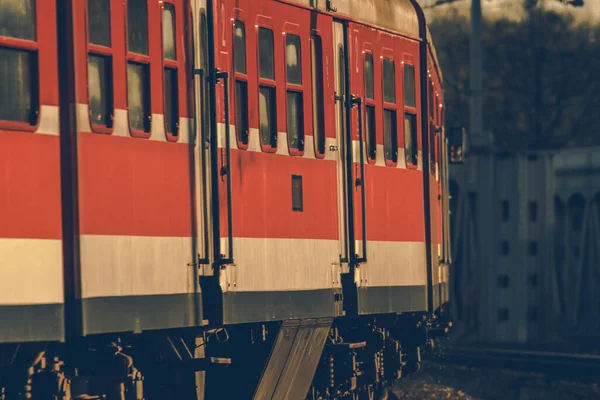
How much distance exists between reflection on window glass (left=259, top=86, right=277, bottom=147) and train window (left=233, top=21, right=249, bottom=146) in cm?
27

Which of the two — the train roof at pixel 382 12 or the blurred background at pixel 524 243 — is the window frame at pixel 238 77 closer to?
the train roof at pixel 382 12

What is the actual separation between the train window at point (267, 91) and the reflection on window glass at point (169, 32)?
53.9 inches

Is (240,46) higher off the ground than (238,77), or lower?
higher

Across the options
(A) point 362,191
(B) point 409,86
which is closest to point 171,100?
(A) point 362,191

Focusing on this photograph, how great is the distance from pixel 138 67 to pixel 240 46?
1.53 meters

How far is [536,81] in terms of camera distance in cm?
5616

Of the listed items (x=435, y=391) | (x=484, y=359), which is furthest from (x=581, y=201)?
(x=435, y=391)

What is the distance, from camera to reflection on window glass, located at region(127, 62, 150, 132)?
9.97 metres

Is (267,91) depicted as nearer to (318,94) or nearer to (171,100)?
(318,94)

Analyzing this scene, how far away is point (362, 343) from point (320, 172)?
2.38 m

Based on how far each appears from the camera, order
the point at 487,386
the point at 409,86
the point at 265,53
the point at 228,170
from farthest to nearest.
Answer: the point at 487,386 < the point at 409,86 < the point at 265,53 < the point at 228,170

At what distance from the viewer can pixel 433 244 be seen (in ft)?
51.4

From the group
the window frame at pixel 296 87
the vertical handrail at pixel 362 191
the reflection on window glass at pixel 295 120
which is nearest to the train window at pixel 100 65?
the window frame at pixel 296 87

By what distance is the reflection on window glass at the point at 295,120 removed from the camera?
40.3ft
